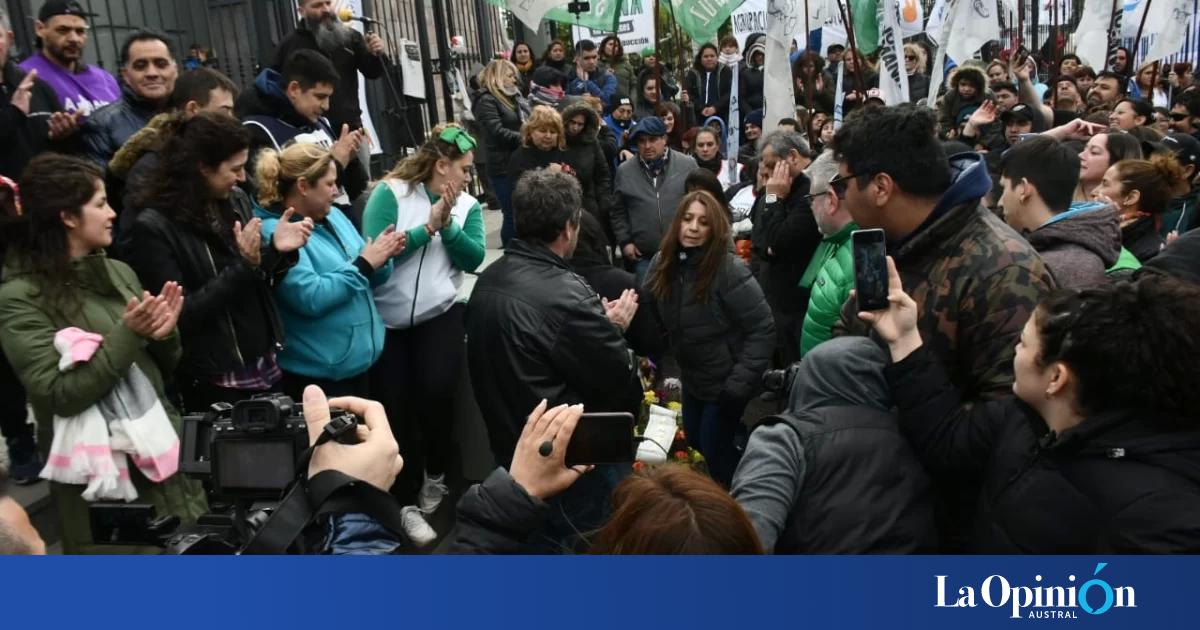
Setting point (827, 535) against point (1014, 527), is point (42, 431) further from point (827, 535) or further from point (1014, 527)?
point (1014, 527)

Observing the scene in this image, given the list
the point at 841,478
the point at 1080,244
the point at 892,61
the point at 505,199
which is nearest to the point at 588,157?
the point at 505,199

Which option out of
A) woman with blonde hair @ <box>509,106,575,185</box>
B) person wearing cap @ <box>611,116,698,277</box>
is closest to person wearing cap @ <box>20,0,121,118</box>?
woman with blonde hair @ <box>509,106,575,185</box>

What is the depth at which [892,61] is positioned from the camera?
7121 mm

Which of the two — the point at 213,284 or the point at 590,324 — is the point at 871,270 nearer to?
the point at 590,324

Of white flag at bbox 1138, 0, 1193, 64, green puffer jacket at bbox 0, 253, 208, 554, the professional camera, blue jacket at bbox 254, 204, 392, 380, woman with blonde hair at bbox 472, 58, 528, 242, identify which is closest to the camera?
the professional camera

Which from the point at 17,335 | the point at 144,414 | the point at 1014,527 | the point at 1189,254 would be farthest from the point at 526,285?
the point at 1189,254

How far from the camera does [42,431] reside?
2.92 metres

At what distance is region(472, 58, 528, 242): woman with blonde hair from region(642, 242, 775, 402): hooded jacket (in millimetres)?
3659

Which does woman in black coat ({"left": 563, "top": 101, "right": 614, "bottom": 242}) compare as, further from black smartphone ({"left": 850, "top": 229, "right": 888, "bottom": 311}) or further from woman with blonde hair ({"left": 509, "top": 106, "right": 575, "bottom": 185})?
black smartphone ({"left": 850, "top": 229, "right": 888, "bottom": 311})

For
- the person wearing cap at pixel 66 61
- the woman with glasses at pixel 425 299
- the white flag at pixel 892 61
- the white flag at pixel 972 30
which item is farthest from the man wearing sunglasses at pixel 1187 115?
the person wearing cap at pixel 66 61

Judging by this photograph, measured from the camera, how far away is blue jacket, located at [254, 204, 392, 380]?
11.6 ft

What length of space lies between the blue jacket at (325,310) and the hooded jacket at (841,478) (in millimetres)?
2082

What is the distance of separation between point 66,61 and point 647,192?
3.60 metres

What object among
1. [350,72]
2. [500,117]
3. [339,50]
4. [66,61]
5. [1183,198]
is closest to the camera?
[66,61]
